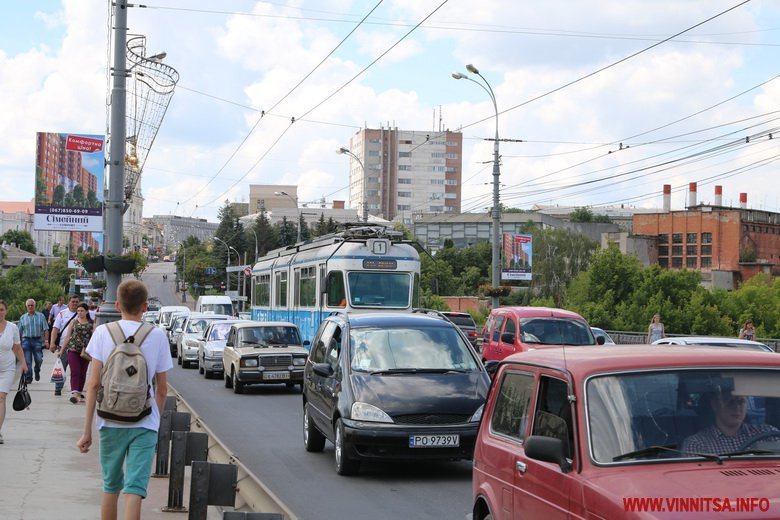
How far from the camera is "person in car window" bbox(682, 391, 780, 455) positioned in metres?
4.96

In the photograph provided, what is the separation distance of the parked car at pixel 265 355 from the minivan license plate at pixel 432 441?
11823 millimetres

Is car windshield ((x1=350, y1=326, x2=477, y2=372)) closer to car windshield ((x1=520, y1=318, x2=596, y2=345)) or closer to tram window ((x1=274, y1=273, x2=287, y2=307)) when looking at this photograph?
car windshield ((x1=520, y1=318, x2=596, y2=345))

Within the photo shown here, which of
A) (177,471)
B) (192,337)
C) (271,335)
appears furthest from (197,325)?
(177,471)

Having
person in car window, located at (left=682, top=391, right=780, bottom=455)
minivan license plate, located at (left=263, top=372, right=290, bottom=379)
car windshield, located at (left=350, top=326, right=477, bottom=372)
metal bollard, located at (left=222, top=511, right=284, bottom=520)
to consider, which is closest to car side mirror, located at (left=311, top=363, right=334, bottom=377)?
car windshield, located at (left=350, top=326, right=477, bottom=372)

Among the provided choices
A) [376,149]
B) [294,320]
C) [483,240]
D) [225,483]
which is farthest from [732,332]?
[376,149]

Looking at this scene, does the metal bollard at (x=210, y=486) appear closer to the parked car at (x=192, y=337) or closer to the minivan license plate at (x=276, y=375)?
the minivan license plate at (x=276, y=375)

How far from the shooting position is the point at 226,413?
19.1 m

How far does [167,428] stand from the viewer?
34.8 ft

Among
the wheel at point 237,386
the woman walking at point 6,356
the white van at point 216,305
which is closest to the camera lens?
the woman walking at point 6,356

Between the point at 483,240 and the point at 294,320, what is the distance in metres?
106

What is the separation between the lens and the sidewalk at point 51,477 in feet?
29.3

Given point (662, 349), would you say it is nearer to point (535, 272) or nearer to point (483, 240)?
point (535, 272)

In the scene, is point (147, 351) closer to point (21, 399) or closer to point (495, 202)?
point (21, 399)

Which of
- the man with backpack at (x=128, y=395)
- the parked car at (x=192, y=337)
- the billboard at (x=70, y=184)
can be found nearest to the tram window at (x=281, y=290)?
the parked car at (x=192, y=337)
